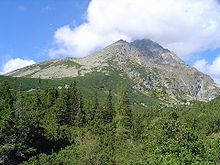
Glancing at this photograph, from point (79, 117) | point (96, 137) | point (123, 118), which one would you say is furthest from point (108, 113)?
point (123, 118)

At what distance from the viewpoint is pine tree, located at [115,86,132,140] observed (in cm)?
6775

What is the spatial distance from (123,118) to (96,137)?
9.47 m

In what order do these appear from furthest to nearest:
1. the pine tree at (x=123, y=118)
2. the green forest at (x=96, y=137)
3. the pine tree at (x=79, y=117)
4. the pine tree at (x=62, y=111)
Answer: the pine tree at (x=79, y=117) → the pine tree at (x=62, y=111) → the pine tree at (x=123, y=118) → the green forest at (x=96, y=137)

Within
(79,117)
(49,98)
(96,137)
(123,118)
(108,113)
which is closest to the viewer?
(123,118)

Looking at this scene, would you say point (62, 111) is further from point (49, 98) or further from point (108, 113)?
point (49, 98)

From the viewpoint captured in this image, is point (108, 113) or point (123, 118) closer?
point (123, 118)

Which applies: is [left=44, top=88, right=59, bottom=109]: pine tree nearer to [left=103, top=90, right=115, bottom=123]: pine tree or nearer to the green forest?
the green forest

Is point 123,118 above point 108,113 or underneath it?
underneath

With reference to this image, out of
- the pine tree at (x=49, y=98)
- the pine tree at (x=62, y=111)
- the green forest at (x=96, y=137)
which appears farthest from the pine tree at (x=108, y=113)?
the pine tree at (x=49, y=98)

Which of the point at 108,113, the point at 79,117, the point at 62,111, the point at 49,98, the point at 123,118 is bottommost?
the point at 123,118

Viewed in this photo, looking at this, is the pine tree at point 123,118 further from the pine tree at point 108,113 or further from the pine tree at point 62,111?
the pine tree at point 108,113

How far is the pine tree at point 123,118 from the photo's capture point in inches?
2667

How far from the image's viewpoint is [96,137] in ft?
235

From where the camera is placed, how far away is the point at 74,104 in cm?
9694
